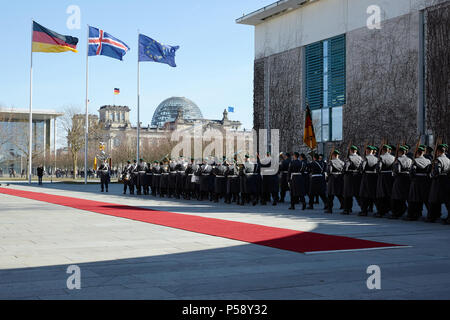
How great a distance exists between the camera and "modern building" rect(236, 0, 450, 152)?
2923 cm

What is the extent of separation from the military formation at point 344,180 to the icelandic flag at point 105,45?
14.6 m

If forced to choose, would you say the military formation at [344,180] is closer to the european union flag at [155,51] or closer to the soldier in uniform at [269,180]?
the soldier in uniform at [269,180]

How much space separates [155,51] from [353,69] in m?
13.6

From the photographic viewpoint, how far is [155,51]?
37781 mm

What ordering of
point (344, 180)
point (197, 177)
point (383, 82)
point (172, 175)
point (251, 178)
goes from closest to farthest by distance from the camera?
point (344, 180), point (251, 178), point (197, 177), point (172, 175), point (383, 82)

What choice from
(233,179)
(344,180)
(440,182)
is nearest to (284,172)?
(233,179)

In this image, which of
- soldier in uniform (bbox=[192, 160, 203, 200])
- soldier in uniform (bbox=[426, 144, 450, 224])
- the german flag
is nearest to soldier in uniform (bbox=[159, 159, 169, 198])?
soldier in uniform (bbox=[192, 160, 203, 200])

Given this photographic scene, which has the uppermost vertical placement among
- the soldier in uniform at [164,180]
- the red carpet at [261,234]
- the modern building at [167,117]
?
the modern building at [167,117]

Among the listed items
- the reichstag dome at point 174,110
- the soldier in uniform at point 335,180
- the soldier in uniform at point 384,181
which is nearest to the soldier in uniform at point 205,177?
the soldier in uniform at point 335,180

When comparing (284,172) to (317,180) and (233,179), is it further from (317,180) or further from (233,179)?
(317,180)

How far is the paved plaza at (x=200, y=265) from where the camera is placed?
5.55 metres

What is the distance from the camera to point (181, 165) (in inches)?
966

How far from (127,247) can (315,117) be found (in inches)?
1193
